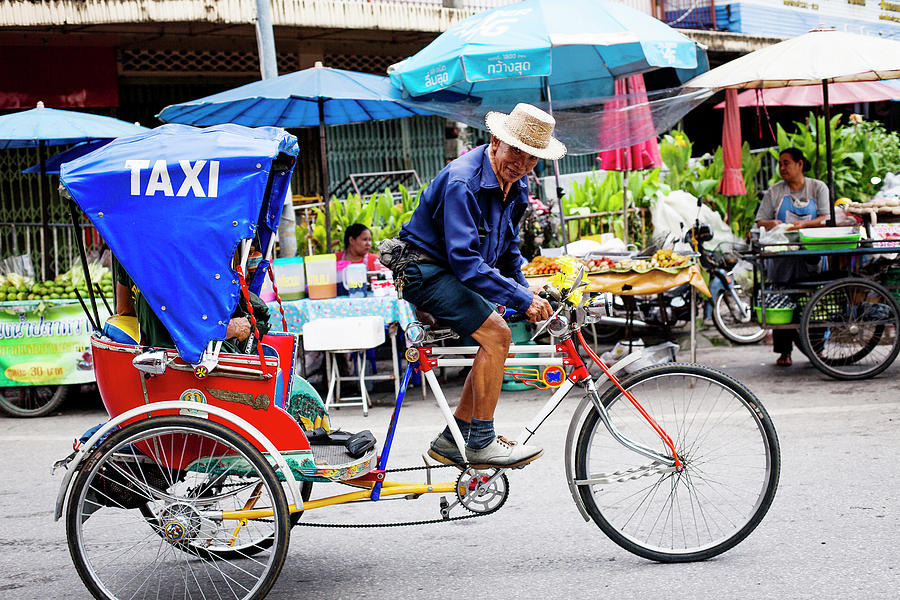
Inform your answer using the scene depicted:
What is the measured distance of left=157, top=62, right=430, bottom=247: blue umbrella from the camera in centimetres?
891

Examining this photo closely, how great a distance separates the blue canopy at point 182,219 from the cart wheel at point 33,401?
5.32m

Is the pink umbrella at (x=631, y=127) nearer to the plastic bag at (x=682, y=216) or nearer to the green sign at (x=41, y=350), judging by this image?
the plastic bag at (x=682, y=216)

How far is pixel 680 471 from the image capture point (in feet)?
13.2

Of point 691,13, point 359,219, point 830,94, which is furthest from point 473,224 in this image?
point 691,13

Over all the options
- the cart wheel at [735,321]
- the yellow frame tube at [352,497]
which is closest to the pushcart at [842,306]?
the cart wheel at [735,321]

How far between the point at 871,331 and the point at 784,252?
1.02m

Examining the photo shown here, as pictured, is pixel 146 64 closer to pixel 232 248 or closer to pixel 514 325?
pixel 514 325

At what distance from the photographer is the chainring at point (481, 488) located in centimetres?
389

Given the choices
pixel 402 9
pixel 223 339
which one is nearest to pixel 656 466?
pixel 223 339

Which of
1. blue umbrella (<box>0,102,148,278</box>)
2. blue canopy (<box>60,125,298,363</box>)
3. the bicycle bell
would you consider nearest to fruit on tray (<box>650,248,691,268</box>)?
the bicycle bell

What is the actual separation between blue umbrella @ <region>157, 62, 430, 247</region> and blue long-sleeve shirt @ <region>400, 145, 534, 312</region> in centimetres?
493

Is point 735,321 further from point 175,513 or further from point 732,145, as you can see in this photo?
point 175,513

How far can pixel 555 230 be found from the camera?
11008 mm

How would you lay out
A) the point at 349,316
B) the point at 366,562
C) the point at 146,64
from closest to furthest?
the point at 366,562, the point at 349,316, the point at 146,64
